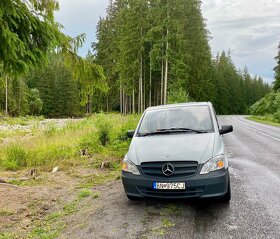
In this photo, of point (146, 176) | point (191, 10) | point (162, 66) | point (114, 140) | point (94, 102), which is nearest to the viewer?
point (146, 176)

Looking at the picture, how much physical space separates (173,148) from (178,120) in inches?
54.0

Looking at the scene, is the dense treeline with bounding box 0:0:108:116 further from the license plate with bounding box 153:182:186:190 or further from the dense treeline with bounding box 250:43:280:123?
the dense treeline with bounding box 250:43:280:123

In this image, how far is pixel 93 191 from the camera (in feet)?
23.3

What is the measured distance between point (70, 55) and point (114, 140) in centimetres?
601

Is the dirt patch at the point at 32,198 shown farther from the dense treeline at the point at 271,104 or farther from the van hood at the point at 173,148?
the dense treeline at the point at 271,104

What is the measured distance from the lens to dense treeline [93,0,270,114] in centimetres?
3122

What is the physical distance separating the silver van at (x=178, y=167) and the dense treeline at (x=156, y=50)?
20.9 metres

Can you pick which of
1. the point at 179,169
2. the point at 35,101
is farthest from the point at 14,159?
the point at 35,101

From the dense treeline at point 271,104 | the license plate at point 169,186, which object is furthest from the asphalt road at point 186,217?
the dense treeline at point 271,104

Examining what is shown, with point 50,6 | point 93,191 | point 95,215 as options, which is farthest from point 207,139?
point 50,6

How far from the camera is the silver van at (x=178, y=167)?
4965 millimetres

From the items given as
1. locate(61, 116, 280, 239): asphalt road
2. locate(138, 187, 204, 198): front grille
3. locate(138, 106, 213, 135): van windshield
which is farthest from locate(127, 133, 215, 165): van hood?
locate(61, 116, 280, 239): asphalt road

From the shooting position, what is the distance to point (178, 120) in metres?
6.61

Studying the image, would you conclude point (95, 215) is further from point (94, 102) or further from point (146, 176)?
point (94, 102)
